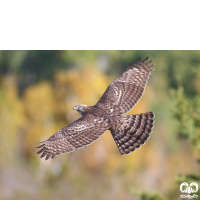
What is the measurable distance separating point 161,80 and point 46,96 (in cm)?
2337

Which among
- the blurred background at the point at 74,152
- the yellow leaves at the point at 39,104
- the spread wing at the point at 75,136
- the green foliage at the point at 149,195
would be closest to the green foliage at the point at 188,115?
the green foliage at the point at 149,195

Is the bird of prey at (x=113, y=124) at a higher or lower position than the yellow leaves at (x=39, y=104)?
lower

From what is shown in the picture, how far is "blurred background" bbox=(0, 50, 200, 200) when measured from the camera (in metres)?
29.6

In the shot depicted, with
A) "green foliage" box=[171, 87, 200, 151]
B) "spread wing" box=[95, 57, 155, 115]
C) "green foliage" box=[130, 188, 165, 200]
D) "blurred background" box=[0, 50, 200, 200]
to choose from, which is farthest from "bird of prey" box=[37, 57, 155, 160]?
"blurred background" box=[0, 50, 200, 200]

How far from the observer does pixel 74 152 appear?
1417 inches

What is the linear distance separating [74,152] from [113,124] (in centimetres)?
2882

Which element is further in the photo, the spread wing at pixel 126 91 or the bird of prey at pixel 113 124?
the spread wing at pixel 126 91

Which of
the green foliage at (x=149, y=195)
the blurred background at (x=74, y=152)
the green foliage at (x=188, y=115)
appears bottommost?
the green foliage at (x=149, y=195)

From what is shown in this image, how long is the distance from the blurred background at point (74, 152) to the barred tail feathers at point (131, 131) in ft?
45.5

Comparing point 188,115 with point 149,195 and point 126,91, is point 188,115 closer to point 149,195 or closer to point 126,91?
point 126,91

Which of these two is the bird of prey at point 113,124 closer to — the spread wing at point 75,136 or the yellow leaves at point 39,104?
the spread wing at point 75,136

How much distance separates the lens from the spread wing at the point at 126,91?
26.7 feet

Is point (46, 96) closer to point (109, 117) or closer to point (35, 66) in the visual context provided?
point (35, 66)
